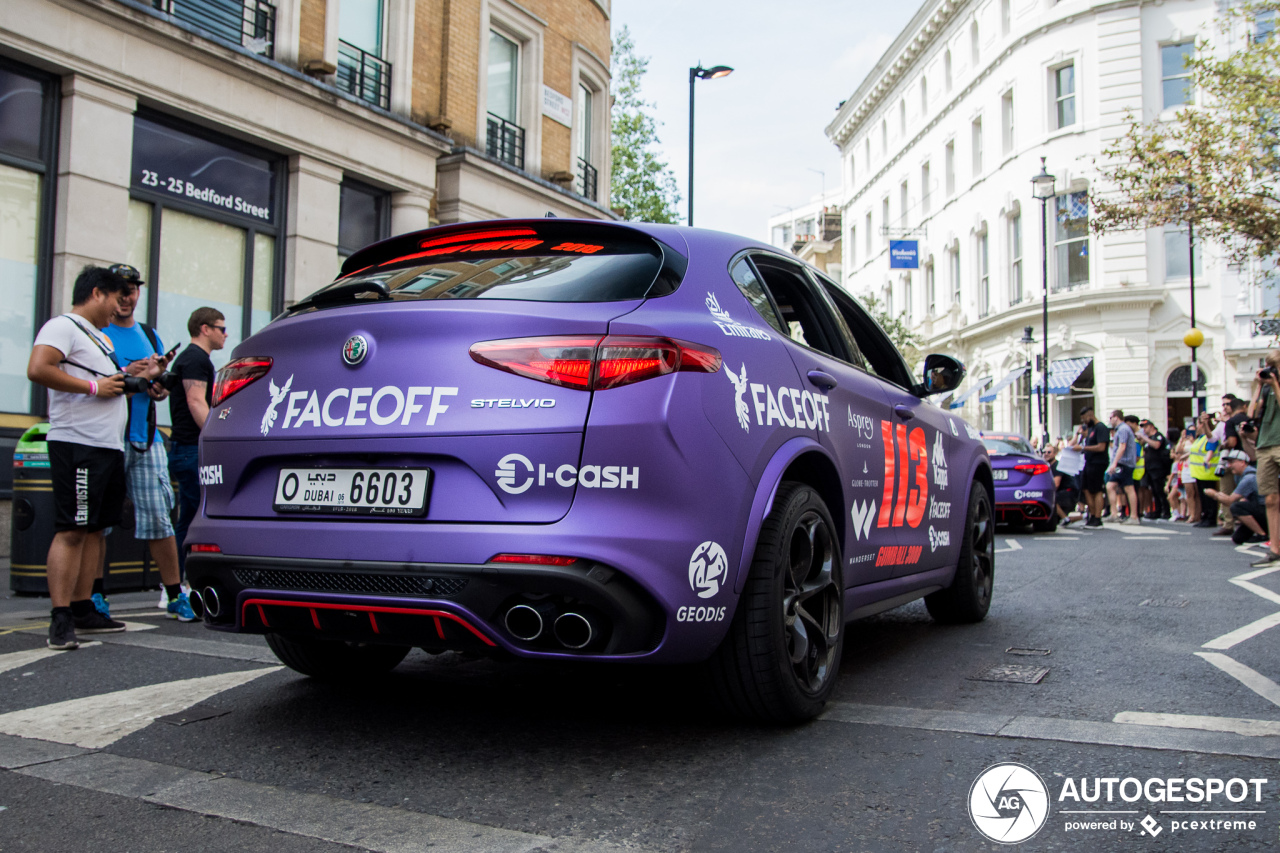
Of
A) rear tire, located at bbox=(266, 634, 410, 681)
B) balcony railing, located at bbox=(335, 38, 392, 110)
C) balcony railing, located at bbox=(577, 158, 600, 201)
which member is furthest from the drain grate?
balcony railing, located at bbox=(577, 158, 600, 201)

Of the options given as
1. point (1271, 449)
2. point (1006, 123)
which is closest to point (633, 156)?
point (1006, 123)

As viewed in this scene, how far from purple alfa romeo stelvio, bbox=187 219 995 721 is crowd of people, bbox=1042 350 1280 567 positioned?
7735 mm

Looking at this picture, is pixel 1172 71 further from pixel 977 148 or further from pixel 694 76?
pixel 694 76

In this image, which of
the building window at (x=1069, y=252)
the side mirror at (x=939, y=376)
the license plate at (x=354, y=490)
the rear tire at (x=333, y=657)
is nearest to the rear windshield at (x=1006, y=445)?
the side mirror at (x=939, y=376)

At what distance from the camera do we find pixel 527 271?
3193 mm

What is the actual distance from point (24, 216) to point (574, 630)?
1009 cm

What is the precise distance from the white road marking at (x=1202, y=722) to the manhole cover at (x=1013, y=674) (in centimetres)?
62

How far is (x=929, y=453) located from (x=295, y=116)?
418 inches

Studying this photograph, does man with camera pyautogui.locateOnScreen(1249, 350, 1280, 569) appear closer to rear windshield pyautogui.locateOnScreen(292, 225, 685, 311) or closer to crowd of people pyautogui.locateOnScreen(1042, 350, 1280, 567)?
crowd of people pyautogui.locateOnScreen(1042, 350, 1280, 567)

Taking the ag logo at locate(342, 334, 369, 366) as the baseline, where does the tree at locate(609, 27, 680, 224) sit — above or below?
above

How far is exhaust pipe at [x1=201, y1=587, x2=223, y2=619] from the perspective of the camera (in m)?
3.16

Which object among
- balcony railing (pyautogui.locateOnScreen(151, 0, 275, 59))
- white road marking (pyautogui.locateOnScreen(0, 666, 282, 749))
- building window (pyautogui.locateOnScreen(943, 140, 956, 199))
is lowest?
white road marking (pyautogui.locateOnScreen(0, 666, 282, 749))

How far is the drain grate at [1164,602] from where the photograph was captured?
259 inches

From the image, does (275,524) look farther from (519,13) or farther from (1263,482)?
(519,13)
